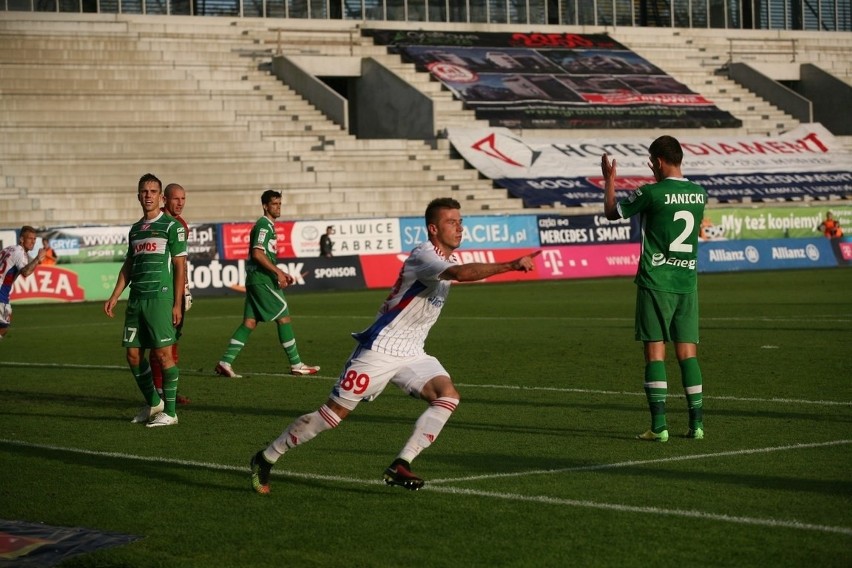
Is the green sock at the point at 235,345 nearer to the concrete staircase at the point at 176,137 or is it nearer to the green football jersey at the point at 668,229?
the green football jersey at the point at 668,229

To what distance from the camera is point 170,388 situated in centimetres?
1191

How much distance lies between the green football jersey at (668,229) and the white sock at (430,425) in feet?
8.58

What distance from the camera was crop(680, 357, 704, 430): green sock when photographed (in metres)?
10.3

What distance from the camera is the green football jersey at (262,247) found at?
16344mm

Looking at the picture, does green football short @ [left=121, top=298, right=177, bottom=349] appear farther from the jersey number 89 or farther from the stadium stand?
the stadium stand

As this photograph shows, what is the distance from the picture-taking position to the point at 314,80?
49031 mm

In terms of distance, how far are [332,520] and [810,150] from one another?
48.9 meters

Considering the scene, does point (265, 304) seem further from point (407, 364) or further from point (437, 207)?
point (437, 207)

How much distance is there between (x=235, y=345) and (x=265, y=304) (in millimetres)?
713

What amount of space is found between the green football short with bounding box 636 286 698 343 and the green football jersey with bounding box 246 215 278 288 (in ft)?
21.8

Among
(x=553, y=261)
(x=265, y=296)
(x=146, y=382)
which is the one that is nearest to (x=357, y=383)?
(x=146, y=382)

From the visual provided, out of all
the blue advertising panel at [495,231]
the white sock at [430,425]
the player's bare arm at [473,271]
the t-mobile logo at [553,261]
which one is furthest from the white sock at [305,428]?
the t-mobile logo at [553,261]

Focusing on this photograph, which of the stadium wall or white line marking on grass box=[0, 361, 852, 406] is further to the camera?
the stadium wall

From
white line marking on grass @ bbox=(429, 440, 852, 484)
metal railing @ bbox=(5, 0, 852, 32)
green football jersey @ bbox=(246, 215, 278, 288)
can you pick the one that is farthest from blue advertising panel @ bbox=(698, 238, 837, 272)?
white line marking on grass @ bbox=(429, 440, 852, 484)
